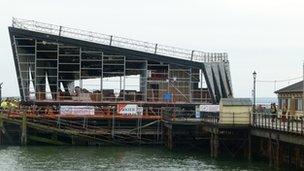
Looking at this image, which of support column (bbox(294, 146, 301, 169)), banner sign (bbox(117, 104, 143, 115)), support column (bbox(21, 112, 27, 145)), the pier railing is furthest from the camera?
banner sign (bbox(117, 104, 143, 115))

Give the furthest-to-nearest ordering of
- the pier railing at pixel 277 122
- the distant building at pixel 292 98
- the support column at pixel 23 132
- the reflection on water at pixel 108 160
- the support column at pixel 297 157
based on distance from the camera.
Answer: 1. the support column at pixel 23 132
2. the distant building at pixel 292 98
3. the reflection on water at pixel 108 160
4. the support column at pixel 297 157
5. the pier railing at pixel 277 122

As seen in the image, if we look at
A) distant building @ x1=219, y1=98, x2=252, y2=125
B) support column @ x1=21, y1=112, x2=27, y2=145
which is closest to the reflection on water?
support column @ x1=21, y1=112, x2=27, y2=145

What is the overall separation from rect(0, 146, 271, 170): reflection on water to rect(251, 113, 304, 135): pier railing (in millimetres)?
2670

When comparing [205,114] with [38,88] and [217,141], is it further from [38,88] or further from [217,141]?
[38,88]

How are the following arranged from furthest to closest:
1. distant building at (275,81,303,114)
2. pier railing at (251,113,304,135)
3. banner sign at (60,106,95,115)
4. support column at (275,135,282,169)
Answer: banner sign at (60,106,95,115) → distant building at (275,81,303,114) → support column at (275,135,282,169) → pier railing at (251,113,304,135)

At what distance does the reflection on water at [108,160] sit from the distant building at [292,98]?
9.85 metres

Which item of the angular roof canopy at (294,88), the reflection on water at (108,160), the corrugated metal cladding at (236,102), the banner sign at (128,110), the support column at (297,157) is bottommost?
the reflection on water at (108,160)

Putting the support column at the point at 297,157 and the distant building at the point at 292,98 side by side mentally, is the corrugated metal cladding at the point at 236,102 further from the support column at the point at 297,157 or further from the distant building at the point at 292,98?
the support column at the point at 297,157

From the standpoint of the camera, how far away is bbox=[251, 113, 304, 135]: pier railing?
1572 inches

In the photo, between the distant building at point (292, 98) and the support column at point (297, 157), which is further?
the distant building at point (292, 98)

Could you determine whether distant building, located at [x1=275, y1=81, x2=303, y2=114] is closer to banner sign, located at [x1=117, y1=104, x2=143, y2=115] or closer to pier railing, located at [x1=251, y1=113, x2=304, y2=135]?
pier railing, located at [x1=251, y1=113, x2=304, y2=135]

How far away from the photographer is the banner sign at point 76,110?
63281 millimetres

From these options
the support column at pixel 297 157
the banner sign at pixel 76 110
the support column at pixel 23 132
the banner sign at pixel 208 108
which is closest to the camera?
the support column at pixel 297 157

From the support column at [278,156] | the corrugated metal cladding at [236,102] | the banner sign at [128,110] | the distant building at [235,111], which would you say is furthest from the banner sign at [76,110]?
the support column at [278,156]
